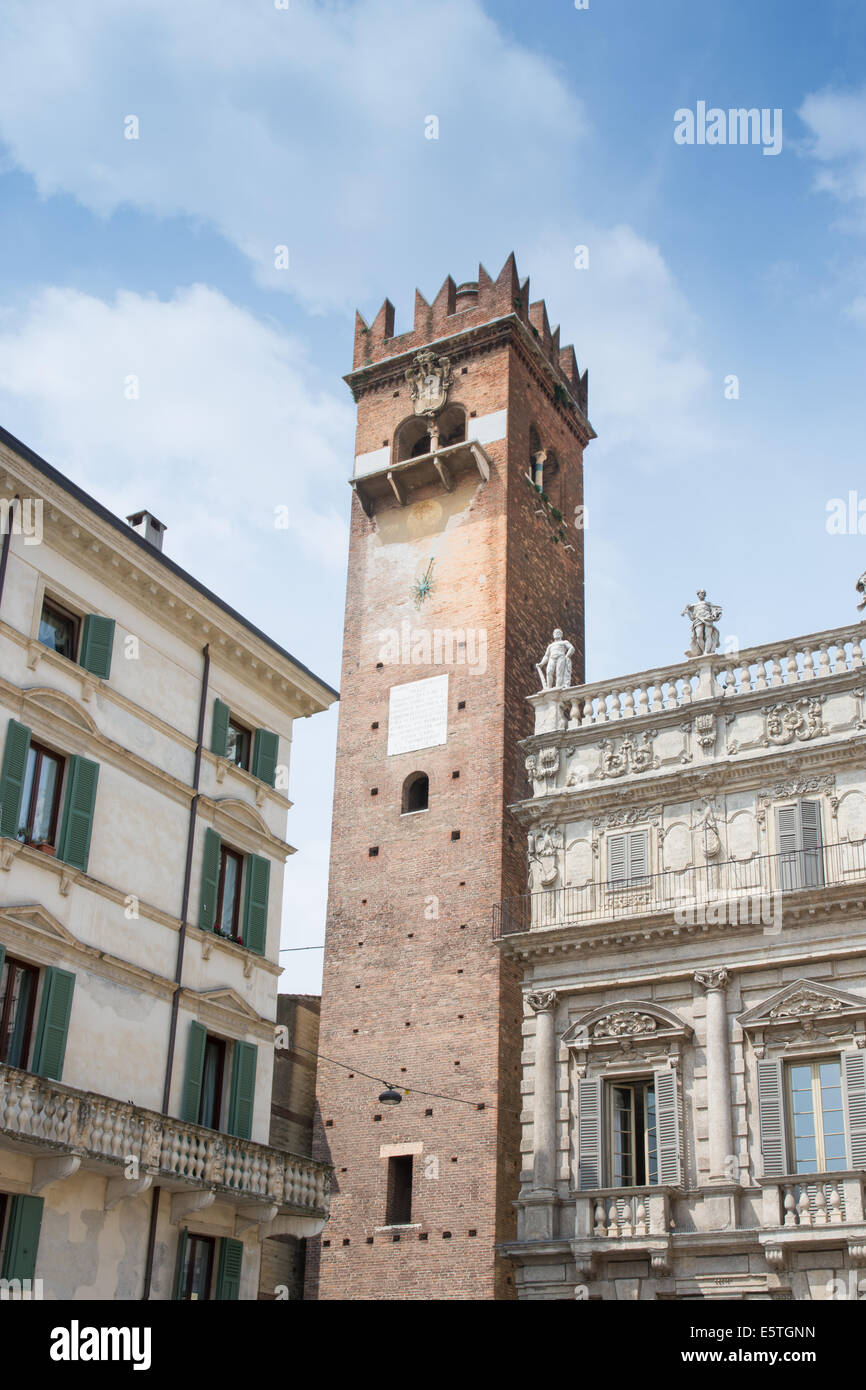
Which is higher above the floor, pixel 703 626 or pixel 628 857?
pixel 703 626

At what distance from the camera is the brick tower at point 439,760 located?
28.9 m

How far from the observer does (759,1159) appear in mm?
23031

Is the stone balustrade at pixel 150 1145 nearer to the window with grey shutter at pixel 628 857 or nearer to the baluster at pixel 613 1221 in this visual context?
the baluster at pixel 613 1221

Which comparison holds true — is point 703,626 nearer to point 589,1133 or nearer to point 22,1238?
point 589,1133

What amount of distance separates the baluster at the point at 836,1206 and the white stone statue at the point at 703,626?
31.3ft

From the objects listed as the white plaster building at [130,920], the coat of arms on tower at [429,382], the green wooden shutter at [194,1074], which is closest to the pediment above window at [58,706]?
the white plaster building at [130,920]

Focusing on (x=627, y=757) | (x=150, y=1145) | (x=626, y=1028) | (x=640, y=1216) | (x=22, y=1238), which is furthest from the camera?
(x=627, y=757)

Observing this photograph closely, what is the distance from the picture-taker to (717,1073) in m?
23.8

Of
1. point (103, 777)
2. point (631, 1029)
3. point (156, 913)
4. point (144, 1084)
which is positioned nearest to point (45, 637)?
point (103, 777)

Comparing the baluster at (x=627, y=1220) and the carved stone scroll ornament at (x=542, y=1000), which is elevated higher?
the carved stone scroll ornament at (x=542, y=1000)

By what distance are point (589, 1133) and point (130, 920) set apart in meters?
9.32

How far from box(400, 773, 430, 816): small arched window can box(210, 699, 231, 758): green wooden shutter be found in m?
11.6

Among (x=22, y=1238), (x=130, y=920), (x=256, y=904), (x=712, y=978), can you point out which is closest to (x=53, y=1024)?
(x=130, y=920)
